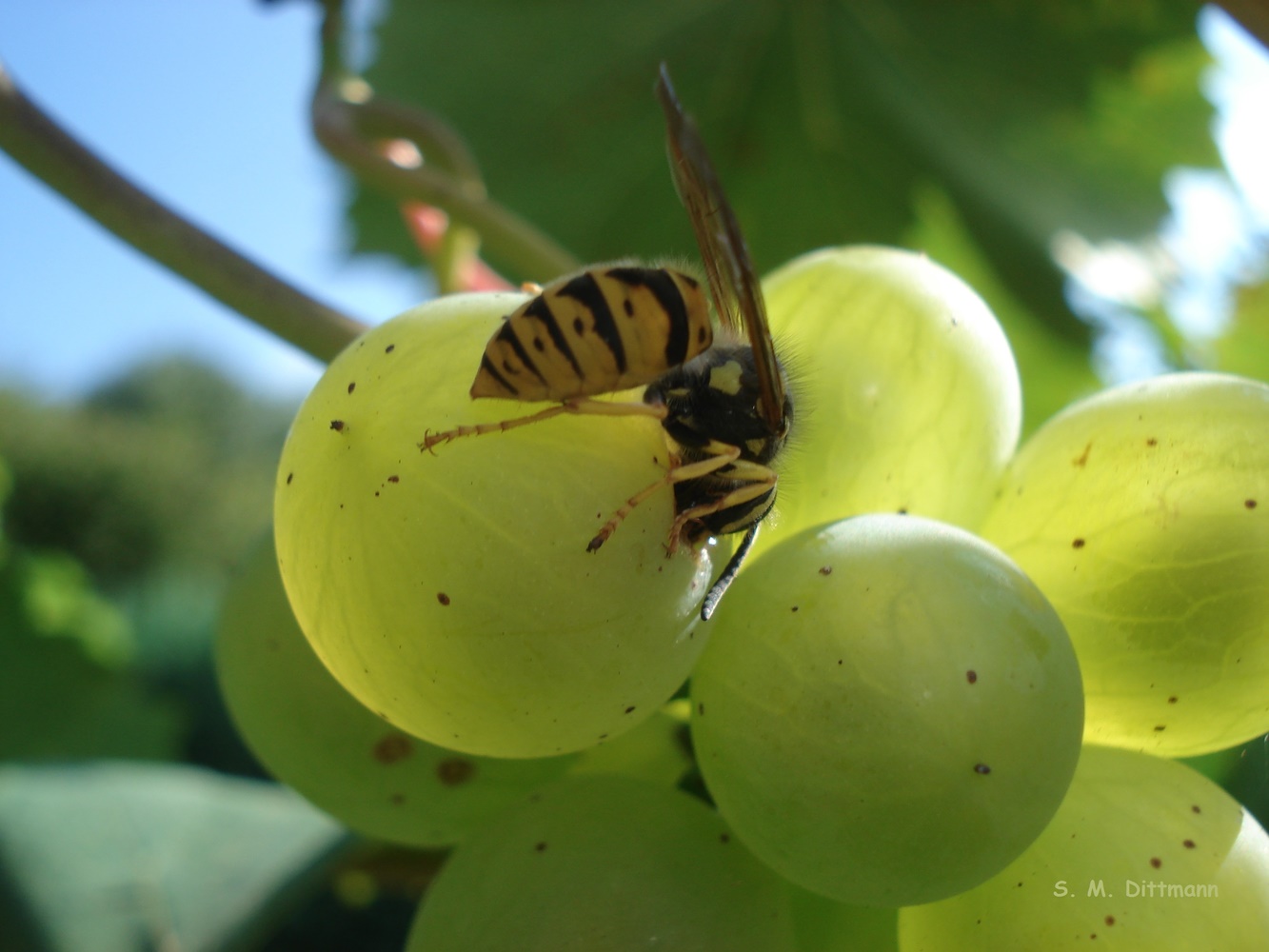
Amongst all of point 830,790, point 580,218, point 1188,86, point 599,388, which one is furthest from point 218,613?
point 1188,86

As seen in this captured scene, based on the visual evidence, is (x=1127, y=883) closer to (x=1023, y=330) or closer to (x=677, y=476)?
(x=677, y=476)

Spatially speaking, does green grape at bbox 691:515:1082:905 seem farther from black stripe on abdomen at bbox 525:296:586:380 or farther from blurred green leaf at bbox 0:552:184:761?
blurred green leaf at bbox 0:552:184:761

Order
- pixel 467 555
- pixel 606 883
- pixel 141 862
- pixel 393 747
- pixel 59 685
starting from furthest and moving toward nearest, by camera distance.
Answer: pixel 59 685
pixel 141 862
pixel 393 747
pixel 606 883
pixel 467 555

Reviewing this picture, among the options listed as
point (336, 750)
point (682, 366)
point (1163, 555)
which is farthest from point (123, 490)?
point (1163, 555)

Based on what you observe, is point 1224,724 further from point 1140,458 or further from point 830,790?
point 830,790

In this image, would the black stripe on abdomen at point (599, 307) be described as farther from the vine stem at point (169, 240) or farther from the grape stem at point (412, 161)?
the grape stem at point (412, 161)

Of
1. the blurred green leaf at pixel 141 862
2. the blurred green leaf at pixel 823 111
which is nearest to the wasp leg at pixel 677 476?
the blurred green leaf at pixel 141 862

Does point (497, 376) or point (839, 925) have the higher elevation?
point (497, 376)
